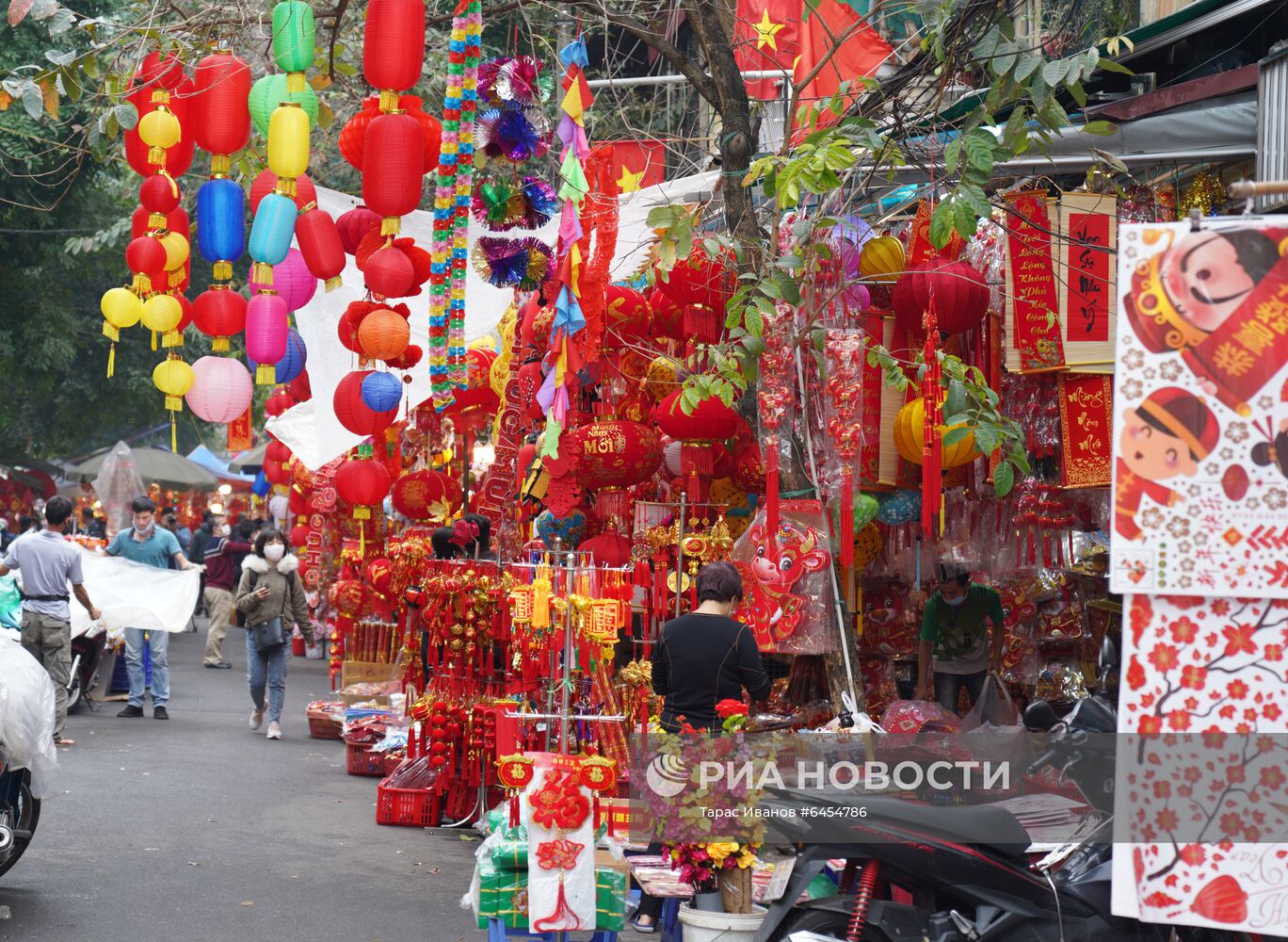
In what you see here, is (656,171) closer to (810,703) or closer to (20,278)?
(810,703)

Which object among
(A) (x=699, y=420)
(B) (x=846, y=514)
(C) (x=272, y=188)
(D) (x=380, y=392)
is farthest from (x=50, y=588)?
(B) (x=846, y=514)

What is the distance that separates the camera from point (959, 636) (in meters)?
9.96

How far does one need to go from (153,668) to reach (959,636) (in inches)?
327

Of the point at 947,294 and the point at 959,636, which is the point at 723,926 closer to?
the point at 947,294

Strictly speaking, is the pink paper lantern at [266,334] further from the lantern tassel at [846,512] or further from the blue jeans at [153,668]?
the blue jeans at [153,668]

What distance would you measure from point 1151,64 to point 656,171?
273 inches

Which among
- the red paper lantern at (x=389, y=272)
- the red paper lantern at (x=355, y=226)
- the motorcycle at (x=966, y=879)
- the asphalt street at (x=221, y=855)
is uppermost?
the red paper lantern at (x=355, y=226)

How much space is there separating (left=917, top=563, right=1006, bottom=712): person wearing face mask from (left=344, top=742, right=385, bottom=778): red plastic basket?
14.6ft

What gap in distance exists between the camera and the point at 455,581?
9266mm

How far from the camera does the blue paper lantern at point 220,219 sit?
351 inches

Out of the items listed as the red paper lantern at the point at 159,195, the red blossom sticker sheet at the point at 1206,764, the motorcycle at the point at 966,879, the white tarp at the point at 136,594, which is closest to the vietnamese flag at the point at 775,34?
the red paper lantern at the point at 159,195

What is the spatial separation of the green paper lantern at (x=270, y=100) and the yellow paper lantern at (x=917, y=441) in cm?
373

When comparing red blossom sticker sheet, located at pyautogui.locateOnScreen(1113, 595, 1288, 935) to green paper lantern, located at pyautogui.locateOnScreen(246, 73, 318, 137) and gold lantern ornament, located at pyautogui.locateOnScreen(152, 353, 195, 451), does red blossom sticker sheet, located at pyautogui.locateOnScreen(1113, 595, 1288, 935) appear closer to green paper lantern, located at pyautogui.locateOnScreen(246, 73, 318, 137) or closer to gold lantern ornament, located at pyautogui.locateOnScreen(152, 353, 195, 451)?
green paper lantern, located at pyautogui.locateOnScreen(246, 73, 318, 137)

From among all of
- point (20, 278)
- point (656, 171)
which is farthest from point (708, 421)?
point (20, 278)
